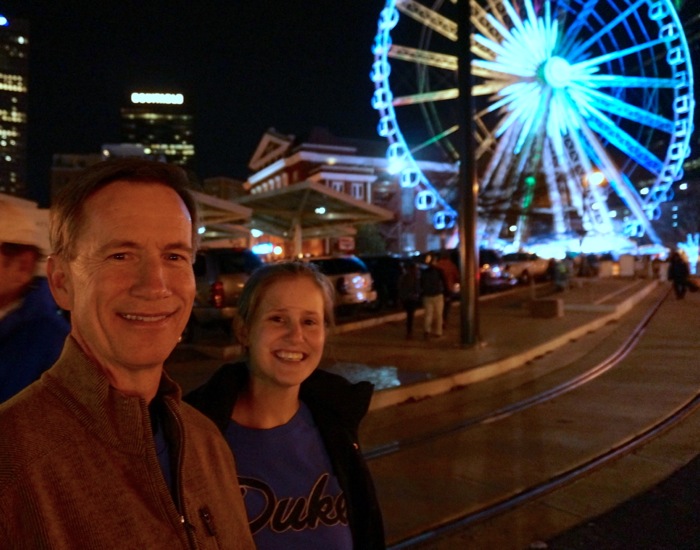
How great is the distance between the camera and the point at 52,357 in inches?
83.1

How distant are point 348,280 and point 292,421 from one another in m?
13.0

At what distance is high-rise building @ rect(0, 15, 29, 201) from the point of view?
336 ft

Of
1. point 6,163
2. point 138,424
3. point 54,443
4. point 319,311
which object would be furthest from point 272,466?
point 6,163

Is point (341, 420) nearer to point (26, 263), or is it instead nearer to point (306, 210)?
point (26, 263)

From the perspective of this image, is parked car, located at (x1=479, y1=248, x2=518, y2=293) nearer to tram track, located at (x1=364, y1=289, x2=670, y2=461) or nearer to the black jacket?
tram track, located at (x1=364, y1=289, x2=670, y2=461)

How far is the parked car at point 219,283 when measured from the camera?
39.0 feet

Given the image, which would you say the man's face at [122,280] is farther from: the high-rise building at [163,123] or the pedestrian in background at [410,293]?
the high-rise building at [163,123]

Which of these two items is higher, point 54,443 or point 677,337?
point 54,443

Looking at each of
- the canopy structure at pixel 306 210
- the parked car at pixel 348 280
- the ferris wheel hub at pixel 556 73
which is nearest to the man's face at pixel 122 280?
the parked car at pixel 348 280

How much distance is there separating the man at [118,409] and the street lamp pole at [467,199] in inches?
366

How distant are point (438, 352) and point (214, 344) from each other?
398 centimetres

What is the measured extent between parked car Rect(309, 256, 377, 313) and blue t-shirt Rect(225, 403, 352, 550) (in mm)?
12664

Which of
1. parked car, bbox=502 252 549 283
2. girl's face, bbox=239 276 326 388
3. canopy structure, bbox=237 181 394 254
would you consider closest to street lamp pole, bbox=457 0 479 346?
girl's face, bbox=239 276 326 388

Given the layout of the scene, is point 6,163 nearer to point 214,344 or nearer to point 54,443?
point 214,344
